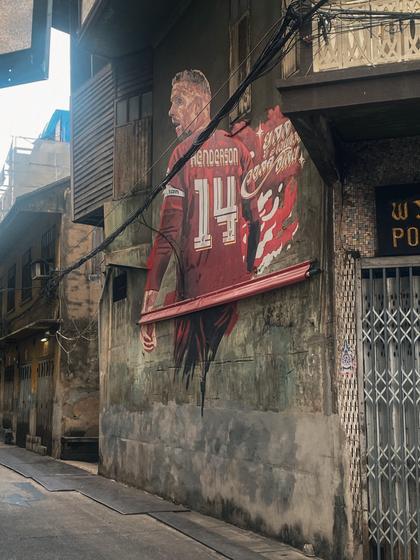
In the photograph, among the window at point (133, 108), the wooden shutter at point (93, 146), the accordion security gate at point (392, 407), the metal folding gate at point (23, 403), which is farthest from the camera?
the metal folding gate at point (23, 403)

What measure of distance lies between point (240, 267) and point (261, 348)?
1.35 metres

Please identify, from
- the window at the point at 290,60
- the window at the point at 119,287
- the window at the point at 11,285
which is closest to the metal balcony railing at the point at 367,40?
the window at the point at 290,60

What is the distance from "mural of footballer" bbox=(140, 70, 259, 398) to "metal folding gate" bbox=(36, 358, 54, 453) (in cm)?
830

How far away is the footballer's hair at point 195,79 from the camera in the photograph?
456 inches

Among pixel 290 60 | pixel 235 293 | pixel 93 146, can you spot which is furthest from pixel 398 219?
pixel 93 146

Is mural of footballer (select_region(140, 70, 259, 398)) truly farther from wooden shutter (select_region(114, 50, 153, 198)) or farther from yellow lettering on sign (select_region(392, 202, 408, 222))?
yellow lettering on sign (select_region(392, 202, 408, 222))

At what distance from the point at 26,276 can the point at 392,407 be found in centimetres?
1850

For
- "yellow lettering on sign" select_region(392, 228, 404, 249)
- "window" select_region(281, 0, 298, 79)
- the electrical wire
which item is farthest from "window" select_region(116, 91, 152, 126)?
"yellow lettering on sign" select_region(392, 228, 404, 249)

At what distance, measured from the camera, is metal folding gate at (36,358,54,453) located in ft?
66.3

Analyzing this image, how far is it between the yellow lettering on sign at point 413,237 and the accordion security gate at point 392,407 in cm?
28

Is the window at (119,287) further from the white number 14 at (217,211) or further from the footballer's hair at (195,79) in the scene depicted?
the footballer's hair at (195,79)

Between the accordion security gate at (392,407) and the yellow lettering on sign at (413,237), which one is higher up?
the yellow lettering on sign at (413,237)

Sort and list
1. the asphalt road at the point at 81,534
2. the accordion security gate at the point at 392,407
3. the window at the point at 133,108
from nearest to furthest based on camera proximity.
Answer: the accordion security gate at the point at 392,407, the asphalt road at the point at 81,534, the window at the point at 133,108

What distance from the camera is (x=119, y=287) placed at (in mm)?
14898
